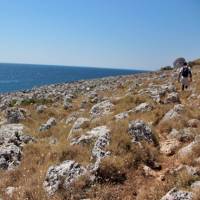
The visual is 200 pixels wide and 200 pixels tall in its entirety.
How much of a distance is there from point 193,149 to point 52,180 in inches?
155

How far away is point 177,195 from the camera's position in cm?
738

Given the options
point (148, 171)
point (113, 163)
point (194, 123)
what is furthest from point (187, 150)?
point (194, 123)

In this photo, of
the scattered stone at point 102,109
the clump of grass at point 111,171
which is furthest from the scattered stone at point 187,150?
the scattered stone at point 102,109

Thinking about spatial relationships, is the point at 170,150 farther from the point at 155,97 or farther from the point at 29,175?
the point at 155,97

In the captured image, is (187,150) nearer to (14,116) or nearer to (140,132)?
(140,132)

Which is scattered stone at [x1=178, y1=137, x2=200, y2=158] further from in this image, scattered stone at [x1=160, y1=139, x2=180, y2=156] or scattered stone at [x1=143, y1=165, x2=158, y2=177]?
scattered stone at [x1=143, y1=165, x2=158, y2=177]

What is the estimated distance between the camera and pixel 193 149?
10.0 metres

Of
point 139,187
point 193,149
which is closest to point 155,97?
point 193,149

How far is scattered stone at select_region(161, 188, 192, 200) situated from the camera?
725 cm

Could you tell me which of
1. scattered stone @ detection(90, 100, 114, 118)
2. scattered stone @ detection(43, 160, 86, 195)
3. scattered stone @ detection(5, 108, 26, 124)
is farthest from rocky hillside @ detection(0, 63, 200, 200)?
scattered stone @ detection(5, 108, 26, 124)

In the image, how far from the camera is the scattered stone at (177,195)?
23.8 ft

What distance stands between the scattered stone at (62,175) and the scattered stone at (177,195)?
2.64 meters

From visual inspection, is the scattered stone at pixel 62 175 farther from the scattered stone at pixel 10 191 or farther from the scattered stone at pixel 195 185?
the scattered stone at pixel 195 185

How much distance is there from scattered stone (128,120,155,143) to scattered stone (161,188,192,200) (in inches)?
155
